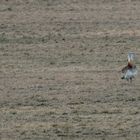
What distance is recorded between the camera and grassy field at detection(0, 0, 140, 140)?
10727 mm

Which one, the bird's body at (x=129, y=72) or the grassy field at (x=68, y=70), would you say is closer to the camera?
the grassy field at (x=68, y=70)

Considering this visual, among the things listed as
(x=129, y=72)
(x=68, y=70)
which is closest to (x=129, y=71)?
(x=129, y=72)

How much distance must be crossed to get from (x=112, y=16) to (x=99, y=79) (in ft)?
21.6

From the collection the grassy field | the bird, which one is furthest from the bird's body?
the grassy field

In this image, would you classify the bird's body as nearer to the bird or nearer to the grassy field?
the bird

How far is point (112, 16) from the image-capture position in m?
20.2

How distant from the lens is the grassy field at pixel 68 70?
422 inches

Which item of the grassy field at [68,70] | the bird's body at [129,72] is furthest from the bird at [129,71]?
the grassy field at [68,70]

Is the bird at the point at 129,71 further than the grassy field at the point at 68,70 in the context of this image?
Yes

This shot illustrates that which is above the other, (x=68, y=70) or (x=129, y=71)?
(x=68, y=70)

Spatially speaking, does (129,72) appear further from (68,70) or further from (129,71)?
(68,70)

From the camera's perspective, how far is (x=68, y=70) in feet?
47.8

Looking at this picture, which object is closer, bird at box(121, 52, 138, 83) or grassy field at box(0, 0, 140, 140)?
grassy field at box(0, 0, 140, 140)

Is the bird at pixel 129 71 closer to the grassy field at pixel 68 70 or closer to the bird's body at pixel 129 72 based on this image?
the bird's body at pixel 129 72
